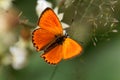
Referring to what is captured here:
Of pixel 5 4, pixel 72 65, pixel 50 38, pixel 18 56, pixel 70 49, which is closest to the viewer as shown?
pixel 70 49

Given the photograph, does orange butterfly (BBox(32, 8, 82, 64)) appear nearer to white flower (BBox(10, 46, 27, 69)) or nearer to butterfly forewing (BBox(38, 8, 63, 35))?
butterfly forewing (BBox(38, 8, 63, 35))

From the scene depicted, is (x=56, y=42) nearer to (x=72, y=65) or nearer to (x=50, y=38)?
(x=50, y=38)

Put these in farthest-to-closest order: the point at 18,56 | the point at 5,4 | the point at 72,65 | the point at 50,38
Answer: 1. the point at 72,65
2. the point at 18,56
3. the point at 5,4
4. the point at 50,38

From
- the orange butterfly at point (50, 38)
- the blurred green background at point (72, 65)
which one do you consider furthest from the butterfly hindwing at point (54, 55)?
the blurred green background at point (72, 65)

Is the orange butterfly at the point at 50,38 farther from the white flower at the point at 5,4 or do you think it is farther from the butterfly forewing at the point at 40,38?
the white flower at the point at 5,4

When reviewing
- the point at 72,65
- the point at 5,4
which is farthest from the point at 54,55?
the point at 72,65

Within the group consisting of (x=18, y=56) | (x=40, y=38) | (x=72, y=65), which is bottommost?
(x=72, y=65)

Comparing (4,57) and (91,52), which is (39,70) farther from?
(4,57)

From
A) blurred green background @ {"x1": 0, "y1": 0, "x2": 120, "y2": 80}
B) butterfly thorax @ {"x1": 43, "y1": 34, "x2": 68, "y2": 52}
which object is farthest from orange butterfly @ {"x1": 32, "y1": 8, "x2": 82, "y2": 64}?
blurred green background @ {"x1": 0, "y1": 0, "x2": 120, "y2": 80}
